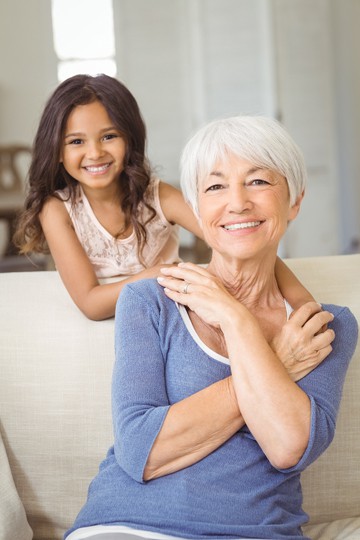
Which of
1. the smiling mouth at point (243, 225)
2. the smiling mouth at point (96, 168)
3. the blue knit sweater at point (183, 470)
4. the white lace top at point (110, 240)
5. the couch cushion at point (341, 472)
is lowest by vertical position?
the couch cushion at point (341, 472)

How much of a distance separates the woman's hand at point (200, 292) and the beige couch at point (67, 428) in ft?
1.17

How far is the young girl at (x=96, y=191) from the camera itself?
7.30 feet

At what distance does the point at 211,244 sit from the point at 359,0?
5863mm

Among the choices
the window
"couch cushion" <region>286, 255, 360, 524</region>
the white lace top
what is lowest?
"couch cushion" <region>286, 255, 360, 524</region>

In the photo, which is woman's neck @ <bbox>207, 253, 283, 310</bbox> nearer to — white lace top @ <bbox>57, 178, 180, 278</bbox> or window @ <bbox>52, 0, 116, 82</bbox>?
white lace top @ <bbox>57, 178, 180, 278</bbox>

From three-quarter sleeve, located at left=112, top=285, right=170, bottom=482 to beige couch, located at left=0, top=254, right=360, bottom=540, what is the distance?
359mm

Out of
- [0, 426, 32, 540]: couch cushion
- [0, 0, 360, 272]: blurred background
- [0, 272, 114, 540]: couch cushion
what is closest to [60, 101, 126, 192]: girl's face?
[0, 272, 114, 540]: couch cushion

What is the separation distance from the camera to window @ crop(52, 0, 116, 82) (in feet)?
23.5

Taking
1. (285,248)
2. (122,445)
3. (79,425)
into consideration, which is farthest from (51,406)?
(285,248)

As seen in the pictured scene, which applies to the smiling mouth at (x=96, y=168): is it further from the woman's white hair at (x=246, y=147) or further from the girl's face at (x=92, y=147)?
the woman's white hair at (x=246, y=147)

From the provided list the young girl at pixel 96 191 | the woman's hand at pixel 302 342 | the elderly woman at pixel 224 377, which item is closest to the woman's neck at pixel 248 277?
the elderly woman at pixel 224 377

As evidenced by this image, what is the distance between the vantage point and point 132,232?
2348mm

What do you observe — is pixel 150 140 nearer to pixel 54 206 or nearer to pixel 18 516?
pixel 54 206

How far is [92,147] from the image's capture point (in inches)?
86.7
